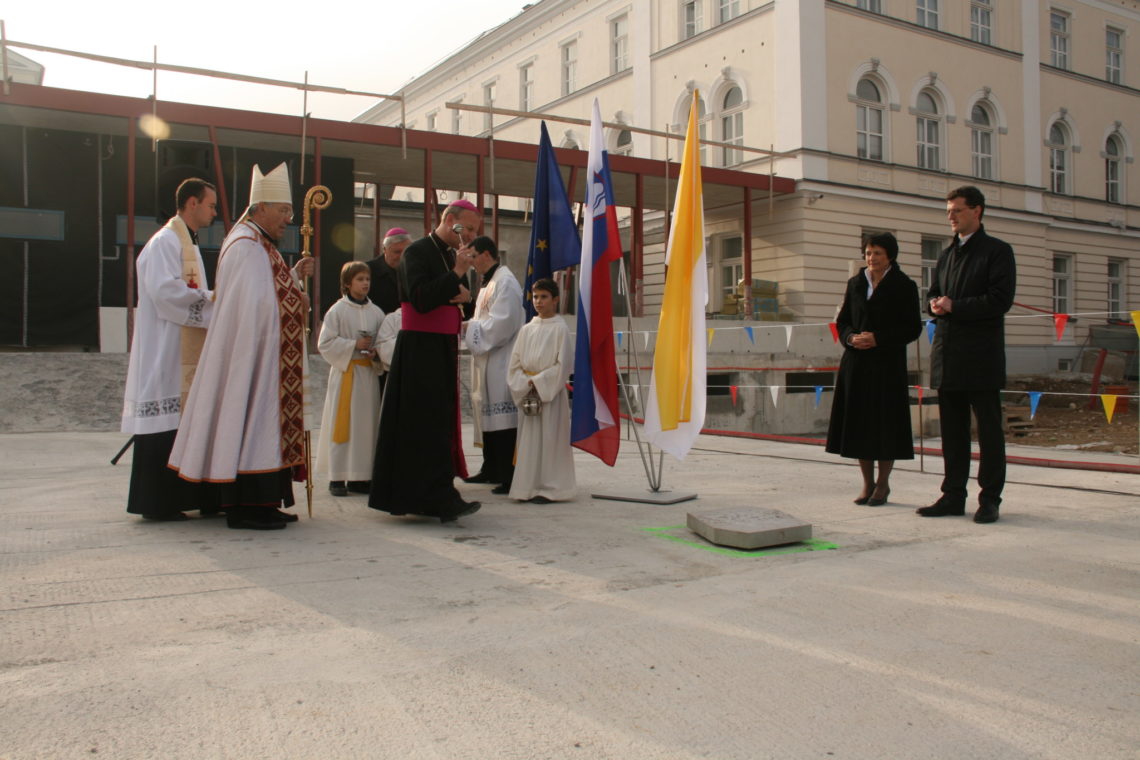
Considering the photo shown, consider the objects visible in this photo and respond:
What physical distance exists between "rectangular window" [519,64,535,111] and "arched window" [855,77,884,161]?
13.4m

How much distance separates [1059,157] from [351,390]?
29.2 metres

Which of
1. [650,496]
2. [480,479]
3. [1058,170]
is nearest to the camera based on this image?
[650,496]

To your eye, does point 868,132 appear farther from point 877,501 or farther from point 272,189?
point 272,189

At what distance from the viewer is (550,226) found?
20.1ft

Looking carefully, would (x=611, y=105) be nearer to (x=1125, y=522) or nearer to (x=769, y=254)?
(x=769, y=254)

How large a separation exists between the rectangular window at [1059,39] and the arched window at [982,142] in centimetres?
394

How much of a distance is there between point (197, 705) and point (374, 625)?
0.77 metres

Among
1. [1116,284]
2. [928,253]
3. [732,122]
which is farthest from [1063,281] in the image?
[732,122]

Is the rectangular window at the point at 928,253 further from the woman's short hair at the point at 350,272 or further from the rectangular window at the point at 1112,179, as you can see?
the woman's short hair at the point at 350,272

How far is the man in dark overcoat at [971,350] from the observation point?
5.12m

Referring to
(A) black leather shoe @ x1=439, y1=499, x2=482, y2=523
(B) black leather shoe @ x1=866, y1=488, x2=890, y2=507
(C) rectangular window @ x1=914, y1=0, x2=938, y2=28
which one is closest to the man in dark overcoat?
(B) black leather shoe @ x1=866, y1=488, x2=890, y2=507

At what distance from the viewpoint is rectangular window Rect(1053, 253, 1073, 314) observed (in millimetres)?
28750

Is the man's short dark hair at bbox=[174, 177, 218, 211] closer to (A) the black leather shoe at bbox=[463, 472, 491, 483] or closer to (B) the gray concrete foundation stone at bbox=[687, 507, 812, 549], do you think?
(A) the black leather shoe at bbox=[463, 472, 491, 483]

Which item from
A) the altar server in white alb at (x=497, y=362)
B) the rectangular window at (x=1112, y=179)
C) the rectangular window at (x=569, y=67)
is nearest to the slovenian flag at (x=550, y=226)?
the altar server in white alb at (x=497, y=362)
